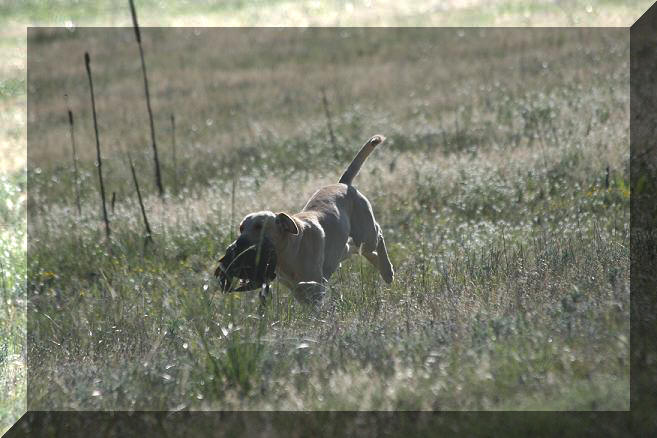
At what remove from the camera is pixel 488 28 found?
27.2 metres

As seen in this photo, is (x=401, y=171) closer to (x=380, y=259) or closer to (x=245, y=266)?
(x=380, y=259)

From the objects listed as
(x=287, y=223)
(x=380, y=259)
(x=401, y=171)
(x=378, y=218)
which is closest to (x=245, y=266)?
(x=287, y=223)

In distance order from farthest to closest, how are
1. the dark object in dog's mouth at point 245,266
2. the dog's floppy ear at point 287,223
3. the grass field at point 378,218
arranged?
the dog's floppy ear at point 287,223, the dark object in dog's mouth at point 245,266, the grass field at point 378,218

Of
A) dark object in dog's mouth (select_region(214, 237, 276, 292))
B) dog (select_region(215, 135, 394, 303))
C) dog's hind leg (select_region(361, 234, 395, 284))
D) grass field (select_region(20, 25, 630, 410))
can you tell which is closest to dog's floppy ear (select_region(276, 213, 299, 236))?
dog (select_region(215, 135, 394, 303))

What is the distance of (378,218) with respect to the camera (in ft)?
41.7

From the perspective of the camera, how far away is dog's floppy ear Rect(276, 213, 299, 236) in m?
8.24

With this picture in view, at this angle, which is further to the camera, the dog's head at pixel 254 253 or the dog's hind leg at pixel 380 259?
the dog's hind leg at pixel 380 259

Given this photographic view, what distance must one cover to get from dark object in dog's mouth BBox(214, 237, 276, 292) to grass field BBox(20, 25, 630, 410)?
19 centimetres

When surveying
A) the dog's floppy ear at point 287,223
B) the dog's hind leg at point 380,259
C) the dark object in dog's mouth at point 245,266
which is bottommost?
the dog's hind leg at point 380,259

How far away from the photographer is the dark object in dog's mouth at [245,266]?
7677 millimetres

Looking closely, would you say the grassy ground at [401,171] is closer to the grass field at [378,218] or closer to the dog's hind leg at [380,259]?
the grass field at [378,218]

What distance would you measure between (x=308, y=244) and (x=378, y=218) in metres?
4.00

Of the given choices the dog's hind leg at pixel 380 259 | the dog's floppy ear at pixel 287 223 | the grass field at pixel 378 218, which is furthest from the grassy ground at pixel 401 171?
the dog's floppy ear at pixel 287 223

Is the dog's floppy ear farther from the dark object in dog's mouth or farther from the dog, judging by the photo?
the dark object in dog's mouth
